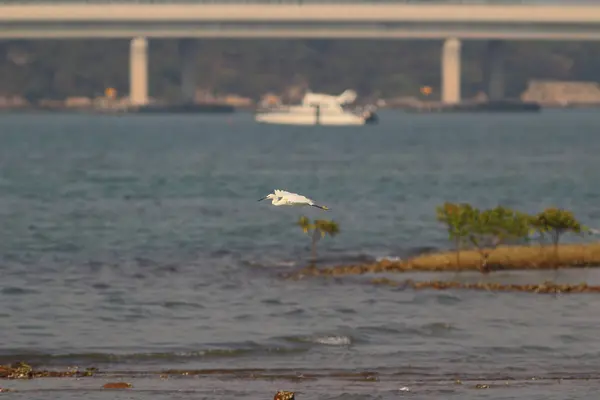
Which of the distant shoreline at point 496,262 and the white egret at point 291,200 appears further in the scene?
the distant shoreline at point 496,262

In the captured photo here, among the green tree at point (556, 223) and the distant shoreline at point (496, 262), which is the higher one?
the green tree at point (556, 223)

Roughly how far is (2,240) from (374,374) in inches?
1257

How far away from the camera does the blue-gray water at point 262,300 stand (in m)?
32.5

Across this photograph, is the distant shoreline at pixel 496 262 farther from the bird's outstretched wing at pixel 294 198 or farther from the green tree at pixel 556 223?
the bird's outstretched wing at pixel 294 198

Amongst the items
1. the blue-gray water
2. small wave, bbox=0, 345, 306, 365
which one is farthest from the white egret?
small wave, bbox=0, 345, 306, 365

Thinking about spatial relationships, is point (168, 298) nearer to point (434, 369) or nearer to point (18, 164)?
point (434, 369)

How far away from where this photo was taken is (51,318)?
133ft

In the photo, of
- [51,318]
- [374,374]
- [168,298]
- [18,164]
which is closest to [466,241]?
[168,298]

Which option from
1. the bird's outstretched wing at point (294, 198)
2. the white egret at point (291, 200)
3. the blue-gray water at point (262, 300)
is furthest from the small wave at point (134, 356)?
the bird's outstretched wing at point (294, 198)

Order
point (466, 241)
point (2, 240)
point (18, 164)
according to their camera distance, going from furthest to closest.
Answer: point (18, 164)
point (2, 240)
point (466, 241)

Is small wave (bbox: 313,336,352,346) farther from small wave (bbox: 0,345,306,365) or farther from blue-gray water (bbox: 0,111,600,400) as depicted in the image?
small wave (bbox: 0,345,306,365)

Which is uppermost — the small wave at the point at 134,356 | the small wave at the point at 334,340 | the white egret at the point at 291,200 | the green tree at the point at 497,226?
the white egret at the point at 291,200

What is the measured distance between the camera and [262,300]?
43125mm

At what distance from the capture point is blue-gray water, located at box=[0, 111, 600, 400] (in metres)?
32.5
